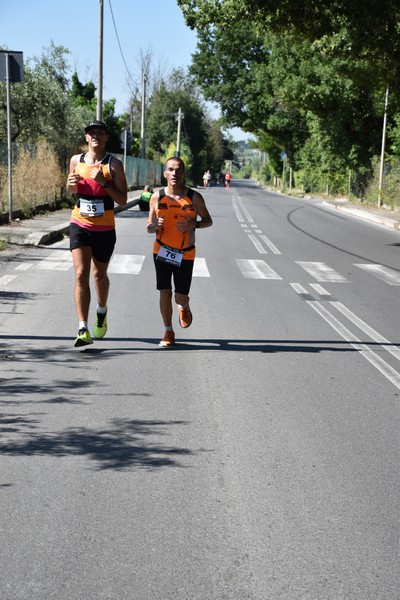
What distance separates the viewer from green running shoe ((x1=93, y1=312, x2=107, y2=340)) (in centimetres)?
784

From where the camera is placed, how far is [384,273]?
567 inches

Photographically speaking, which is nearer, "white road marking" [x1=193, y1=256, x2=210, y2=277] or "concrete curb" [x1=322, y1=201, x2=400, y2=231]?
"white road marking" [x1=193, y1=256, x2=210, y2=277]

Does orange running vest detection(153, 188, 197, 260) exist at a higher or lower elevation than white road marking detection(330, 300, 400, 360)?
higher

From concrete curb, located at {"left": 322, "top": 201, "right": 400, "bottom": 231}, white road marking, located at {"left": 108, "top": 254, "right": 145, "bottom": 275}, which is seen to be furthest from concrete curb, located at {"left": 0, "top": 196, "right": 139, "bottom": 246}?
concrete curb, located at {"left": 322, "top": 201, "right": 400, "bottom": 231}

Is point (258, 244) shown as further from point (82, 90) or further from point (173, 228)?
point (82, 90)

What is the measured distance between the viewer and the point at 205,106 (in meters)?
102

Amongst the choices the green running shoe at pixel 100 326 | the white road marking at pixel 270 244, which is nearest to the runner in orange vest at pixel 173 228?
the green running shoe at pixel 100 326

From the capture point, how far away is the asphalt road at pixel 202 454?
3.46 m

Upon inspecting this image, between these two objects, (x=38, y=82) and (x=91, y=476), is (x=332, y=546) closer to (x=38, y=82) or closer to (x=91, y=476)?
(x=91, y=476)

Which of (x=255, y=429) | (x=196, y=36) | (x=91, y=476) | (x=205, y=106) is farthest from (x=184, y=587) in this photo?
(x=205, y=106)

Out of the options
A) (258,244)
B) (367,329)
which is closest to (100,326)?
(367,329)

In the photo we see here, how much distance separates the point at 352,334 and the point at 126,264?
19.4 ft

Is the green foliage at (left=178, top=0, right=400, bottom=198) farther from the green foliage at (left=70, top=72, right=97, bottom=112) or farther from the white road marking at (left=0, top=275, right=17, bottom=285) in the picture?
the white road marking at (left=0, top=275, right=17, bottom=285)

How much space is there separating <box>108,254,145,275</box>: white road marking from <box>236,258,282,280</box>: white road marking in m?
1.65
